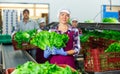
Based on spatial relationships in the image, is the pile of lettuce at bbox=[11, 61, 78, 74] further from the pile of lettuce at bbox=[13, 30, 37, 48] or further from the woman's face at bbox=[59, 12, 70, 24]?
the pile of lettuce at bbox=[13, 30, 37, 48]

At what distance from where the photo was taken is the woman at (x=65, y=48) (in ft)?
10.5

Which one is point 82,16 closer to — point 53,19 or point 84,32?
point 53,19

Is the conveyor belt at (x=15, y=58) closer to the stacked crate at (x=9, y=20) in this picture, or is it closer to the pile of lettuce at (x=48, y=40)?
the pile of lettuce at (x=48, y=40)

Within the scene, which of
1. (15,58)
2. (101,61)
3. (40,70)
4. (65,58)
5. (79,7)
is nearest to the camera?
(40,70)

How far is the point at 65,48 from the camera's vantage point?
10.9 ft

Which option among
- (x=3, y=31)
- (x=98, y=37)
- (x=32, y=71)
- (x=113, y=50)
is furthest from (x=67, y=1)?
(x=32, y=71)

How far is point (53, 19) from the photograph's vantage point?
392 inches

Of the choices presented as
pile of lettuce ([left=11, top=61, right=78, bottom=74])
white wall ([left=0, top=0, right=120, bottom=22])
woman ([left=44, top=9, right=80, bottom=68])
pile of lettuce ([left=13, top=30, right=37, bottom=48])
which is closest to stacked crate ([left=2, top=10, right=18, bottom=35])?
white wall ([left=0, top=0, right=120, bottom=22])

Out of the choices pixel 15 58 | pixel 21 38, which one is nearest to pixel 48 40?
pixel 15 58

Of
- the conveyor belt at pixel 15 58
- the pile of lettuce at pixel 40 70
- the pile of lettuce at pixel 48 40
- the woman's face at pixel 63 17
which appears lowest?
A: the conveyor belt at pixel 15 58

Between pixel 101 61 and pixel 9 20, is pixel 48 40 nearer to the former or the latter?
pixel 101 61

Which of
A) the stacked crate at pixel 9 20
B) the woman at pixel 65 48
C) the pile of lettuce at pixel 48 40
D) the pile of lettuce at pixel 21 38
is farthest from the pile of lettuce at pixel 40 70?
the stacked crate at pixel 9 20

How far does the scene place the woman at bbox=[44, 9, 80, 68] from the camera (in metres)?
3.20

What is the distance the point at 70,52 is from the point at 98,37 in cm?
176
